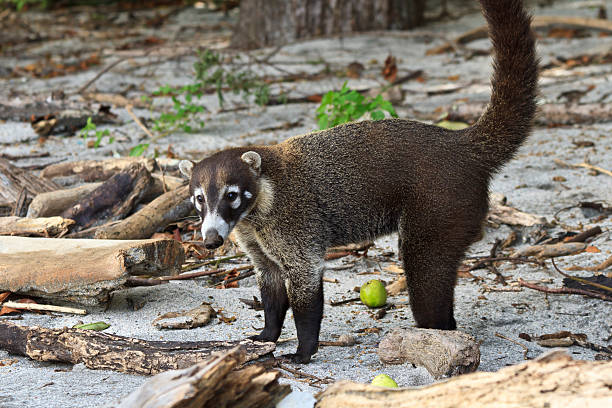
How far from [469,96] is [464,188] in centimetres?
435

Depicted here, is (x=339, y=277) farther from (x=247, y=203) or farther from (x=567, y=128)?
(x=567, y=128)

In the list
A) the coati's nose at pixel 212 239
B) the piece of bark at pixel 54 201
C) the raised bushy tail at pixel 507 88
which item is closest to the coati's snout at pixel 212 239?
the coati's nose at pixel 212 239

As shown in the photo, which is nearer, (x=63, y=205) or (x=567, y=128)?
(x=63, y=205)

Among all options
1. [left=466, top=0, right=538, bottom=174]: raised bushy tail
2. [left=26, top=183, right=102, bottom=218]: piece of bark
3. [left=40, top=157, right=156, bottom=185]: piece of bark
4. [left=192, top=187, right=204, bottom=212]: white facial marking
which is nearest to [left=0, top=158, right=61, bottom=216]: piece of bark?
[left=26, top=183, right=102, bottom=218]: piece of bark

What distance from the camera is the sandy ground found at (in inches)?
131

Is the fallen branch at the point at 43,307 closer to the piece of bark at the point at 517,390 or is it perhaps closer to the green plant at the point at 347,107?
the piece of bark at the point at 517,390

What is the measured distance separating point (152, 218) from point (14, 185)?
1.23m

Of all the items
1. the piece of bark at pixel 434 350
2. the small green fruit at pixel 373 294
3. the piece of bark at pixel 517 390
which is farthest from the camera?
the small green fruit at pixel 373 294

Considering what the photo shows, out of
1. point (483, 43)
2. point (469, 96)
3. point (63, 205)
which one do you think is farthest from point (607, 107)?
point (63, 205)

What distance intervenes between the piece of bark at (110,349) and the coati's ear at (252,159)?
0.98 meters

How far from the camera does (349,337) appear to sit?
12.5 feet

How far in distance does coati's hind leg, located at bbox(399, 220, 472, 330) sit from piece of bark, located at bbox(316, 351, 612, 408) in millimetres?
1519

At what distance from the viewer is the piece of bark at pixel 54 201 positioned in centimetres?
505

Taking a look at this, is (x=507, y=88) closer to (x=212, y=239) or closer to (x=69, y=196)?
(x=212, y=239)
